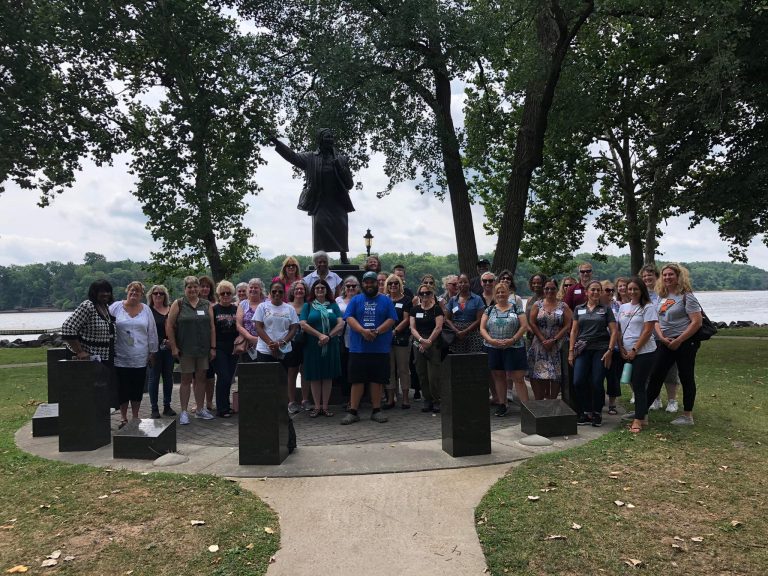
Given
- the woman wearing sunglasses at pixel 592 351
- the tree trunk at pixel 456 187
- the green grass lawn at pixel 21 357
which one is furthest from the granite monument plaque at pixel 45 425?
the green grass lawn at pixel 21 357

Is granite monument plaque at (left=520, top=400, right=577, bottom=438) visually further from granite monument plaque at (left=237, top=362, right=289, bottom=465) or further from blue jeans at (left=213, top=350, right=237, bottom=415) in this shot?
blue jeans at (left=213, top=350, right=237, bottom=415)

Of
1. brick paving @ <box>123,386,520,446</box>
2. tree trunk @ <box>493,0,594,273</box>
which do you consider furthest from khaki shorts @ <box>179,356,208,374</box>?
tree trunk @ <box>493,0,594,273</box>

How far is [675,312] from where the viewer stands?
Result: 659 cm

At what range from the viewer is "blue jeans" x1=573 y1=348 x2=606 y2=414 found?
6.83 meters

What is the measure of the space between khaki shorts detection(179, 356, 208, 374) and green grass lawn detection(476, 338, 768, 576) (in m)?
4.22

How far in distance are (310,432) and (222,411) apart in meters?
1.64

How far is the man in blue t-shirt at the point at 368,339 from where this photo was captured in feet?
22.6

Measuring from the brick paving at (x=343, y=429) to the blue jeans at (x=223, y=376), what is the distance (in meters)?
0.21

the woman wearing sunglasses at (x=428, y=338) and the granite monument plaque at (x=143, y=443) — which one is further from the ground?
the woman wearing sunglasses at (x=428, y=338)

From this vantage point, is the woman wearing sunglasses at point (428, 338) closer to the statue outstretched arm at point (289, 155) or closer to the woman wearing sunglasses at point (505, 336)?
the woman wearing sunglasses at point (505, 336)

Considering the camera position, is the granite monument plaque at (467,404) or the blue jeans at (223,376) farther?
the blue jeans at (223,376)

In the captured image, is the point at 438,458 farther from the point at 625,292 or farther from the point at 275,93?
the point at 275,93

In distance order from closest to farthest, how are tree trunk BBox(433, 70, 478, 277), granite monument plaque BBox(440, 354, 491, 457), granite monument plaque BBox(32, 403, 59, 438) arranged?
granite monument plaque BBox(440, 354, 491, 457)
granite monument plaque BBox(32, 403, 59, 438)
tree trunk BBox(433, 70, 478, 277)

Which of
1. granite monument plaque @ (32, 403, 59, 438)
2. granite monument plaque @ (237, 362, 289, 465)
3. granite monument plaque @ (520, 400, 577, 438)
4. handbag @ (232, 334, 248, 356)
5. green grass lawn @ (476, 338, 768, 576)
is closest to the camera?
green grass lawn @ (476, 338, 768, 576)
